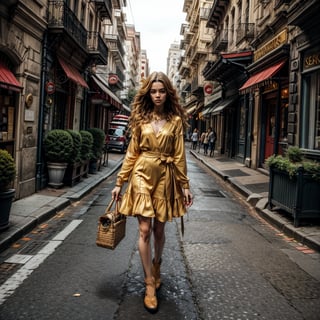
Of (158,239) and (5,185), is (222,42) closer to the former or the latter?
(5,185)

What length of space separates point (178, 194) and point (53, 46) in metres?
9.42

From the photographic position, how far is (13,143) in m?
9.55

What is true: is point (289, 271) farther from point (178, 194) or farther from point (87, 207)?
point (87, 207)

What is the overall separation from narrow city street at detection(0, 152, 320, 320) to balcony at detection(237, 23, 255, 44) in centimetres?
1345

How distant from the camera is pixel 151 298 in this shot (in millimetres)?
3602

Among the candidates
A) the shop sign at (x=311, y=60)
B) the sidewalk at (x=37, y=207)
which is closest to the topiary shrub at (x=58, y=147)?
the sidewalk at (x=37, y=207)

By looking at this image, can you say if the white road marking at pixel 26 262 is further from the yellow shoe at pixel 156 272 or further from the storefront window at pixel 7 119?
the storefront window at pixel 7 119

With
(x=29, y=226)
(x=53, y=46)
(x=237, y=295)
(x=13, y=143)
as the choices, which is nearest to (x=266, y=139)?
(x=53, y=46)

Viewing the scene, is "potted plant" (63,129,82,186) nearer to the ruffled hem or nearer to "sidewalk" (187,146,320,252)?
"sidewalk" (187,146,320,252)

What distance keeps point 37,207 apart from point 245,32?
15.1 meters

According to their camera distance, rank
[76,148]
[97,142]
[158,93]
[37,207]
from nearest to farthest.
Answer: [158,93]
[37,207]
[76,148]
[97,142]

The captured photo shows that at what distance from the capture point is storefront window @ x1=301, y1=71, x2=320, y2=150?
1105 cm

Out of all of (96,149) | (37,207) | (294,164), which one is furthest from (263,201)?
(96,149)

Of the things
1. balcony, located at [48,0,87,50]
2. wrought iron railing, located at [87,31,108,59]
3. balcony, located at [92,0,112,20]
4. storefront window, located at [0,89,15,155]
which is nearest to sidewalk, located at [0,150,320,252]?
storefront window, located at [0,89,15,155]
